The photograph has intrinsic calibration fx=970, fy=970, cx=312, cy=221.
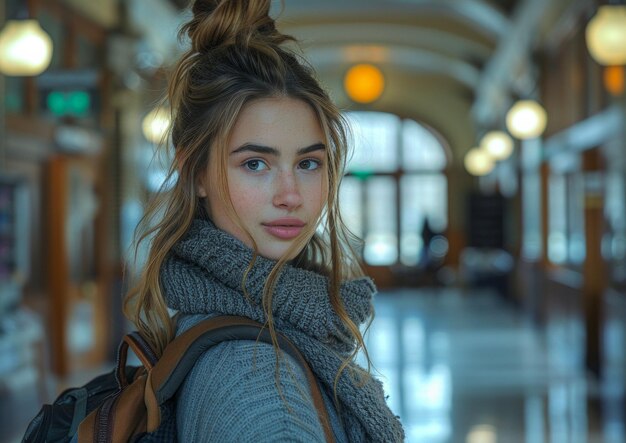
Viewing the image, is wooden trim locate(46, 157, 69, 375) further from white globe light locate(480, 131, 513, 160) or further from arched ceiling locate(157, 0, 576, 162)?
white globe light locate(480, 131, 513, 160)

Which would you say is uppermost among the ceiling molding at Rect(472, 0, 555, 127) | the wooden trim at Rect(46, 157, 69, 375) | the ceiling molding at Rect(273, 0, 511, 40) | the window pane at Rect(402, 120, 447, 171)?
the ceiling molding at Rect(273, 0, 511, 40)

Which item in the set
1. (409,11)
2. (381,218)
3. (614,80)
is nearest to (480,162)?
(381,218)

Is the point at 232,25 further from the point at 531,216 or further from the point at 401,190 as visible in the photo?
the point at 401,190

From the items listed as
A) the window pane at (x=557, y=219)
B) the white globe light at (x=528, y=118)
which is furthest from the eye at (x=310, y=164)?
the window pane at (x=557, y=219)

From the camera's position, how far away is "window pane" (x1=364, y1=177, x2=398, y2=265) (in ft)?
73.1

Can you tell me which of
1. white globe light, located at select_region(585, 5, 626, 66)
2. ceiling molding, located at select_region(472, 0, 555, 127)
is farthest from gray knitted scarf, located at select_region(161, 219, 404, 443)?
ceiling molding, located at select_region(472, 0, 555, 127)

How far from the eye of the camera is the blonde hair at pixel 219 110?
1.27m

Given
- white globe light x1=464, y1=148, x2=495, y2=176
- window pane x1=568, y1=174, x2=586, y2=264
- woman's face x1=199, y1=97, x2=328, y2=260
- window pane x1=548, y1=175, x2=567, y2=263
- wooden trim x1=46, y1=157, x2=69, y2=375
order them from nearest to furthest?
woman's face x1=199, y1=97, x2=328, y2=260 < wooden trim x1=46, y1=157, x2=69, y2=375 < window pane x1=568, y1=174, x2=586, y2=264 < window pane x1=548, y1=175, x2=567, y2=263 < white globe light x1=464, y1=148, x2=495, y2=176

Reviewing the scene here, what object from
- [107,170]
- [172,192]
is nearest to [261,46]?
[172,192]

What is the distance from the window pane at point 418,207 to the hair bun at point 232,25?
68.7 ft

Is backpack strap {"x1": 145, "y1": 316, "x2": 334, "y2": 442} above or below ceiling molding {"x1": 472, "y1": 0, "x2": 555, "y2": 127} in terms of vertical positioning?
below

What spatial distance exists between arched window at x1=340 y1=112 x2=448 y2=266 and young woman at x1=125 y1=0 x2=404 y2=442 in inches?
821

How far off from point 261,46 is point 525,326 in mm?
12806

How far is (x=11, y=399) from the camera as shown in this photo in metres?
6.36
